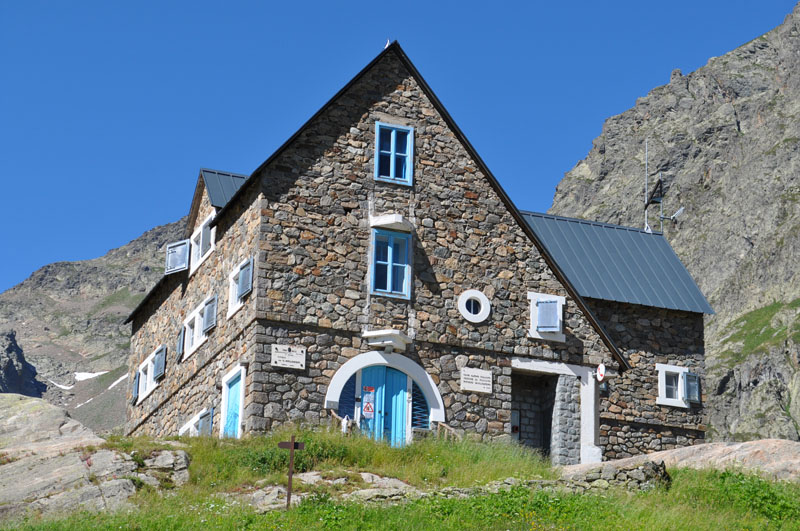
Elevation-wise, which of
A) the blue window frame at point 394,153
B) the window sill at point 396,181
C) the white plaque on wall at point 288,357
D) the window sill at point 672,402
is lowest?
the window sill at point 672,402

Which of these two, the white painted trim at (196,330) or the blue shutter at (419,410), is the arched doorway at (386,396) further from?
the white painted trim at (196,330)

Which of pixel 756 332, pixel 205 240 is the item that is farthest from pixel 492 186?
pixel 756 332

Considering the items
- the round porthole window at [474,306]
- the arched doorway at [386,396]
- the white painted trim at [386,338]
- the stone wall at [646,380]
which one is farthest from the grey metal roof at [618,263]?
the white painted trim at [386,338]

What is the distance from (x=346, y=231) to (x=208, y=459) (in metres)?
7.48

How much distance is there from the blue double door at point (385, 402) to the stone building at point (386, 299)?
34mm

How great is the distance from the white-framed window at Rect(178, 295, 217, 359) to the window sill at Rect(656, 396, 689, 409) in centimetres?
1362

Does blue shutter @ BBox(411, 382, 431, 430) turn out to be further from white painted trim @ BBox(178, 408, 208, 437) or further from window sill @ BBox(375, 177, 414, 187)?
white painted trim @ BBox(178, 408, 208, 437)

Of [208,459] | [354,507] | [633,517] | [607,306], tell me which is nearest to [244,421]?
[208,459]

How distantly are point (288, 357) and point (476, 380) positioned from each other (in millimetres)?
4876

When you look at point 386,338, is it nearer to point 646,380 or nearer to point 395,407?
point 395,407

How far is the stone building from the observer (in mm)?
26469

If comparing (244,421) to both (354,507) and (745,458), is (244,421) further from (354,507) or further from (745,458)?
(745,458)

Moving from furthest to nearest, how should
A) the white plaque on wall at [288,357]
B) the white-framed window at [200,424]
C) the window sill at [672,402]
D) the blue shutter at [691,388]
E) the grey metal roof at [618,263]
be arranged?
the grey metal roof at [618,263], the blue shutter at [691,388], the window sill at [672,402], the white-framed window at [200,424], the white plaque on wall at [288,357]

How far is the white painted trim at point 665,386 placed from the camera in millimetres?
33969
